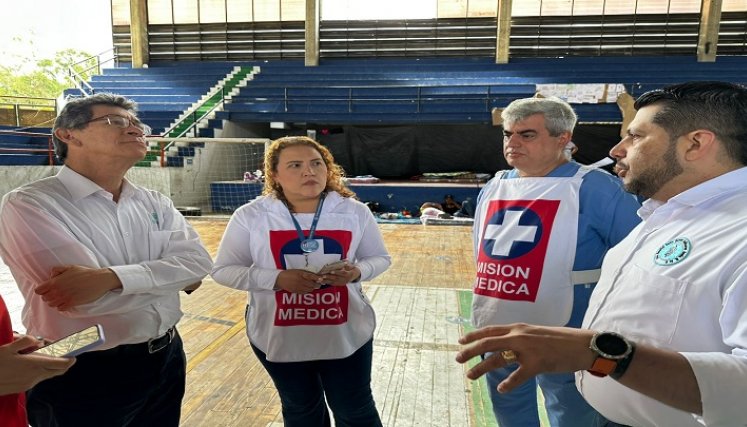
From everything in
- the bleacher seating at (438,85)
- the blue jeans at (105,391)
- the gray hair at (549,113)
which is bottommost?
the blue jeans at (105,391)

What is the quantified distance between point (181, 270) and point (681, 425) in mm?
1489

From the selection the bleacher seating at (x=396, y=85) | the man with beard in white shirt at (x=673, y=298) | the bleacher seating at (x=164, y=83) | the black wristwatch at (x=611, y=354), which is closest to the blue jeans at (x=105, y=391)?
the man with beard in white shirt at (x=673, y=298)

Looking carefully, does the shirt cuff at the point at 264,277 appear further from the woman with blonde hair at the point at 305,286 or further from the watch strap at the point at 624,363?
the watch strap at the point at 624,363

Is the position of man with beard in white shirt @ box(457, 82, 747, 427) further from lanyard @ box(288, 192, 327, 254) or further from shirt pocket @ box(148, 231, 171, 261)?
shirt pocket @ box(148, 231, 171, 261)

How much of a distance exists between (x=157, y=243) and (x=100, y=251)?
210 mm

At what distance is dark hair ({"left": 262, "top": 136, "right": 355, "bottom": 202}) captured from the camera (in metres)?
1.76

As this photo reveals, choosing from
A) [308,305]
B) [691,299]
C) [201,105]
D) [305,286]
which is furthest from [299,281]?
[201,105]

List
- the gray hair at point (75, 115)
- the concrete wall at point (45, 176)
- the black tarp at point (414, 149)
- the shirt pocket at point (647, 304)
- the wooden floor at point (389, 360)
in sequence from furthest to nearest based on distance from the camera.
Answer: the black tarp at point (414, 149) < the concrete wall at point (45, 176) < the wooden floor at point (389, 360) < the gray hair at point (75, 115) < the shirt pocket at point (647, 304)

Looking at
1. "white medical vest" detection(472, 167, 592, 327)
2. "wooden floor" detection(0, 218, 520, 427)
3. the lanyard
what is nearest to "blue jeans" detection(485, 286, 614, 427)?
"white medical vest" detection(472, 167, 592, 327)

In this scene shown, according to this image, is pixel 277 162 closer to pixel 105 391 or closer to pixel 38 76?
pixel 105 391

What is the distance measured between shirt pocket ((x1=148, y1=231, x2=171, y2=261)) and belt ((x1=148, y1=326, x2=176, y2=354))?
0.93 feet

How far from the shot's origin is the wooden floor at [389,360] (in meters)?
2.22

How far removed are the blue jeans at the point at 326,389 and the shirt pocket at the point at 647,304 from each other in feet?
3.18

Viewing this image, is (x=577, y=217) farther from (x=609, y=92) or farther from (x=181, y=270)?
(x=609, y=92)
